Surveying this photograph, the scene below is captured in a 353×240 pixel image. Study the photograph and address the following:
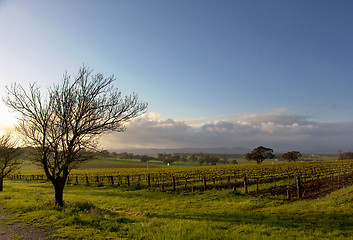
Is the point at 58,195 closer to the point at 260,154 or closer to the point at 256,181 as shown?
the point at 256,181

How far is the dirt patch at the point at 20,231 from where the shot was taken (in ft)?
26.6

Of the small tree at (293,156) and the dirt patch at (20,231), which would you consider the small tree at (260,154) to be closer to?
the small tree at (293,156)

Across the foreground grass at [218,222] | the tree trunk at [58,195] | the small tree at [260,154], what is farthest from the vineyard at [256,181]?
the small tree at [260,154]

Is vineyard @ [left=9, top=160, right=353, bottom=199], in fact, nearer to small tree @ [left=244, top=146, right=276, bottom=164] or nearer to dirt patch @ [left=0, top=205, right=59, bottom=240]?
dirt patch @ [left=0, top=205, right=59, bottom=240]

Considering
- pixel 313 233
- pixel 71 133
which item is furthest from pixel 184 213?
pixel 71 133

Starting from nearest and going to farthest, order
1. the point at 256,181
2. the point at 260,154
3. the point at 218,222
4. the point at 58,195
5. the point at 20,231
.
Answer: the point at 20,231
the point at 218,222
the point at 58,195
the point at 256,181
the point at 260,154

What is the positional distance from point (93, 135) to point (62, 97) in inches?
131

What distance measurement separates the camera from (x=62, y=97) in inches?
556

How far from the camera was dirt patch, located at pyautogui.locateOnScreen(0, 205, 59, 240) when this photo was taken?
812 cm

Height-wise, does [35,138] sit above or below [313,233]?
above

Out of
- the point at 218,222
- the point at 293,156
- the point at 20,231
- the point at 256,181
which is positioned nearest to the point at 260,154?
the point at 293,156

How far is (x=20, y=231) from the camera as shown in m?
8.91

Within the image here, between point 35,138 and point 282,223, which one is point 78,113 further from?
point 282,223

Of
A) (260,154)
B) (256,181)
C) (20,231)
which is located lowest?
(260,154)
